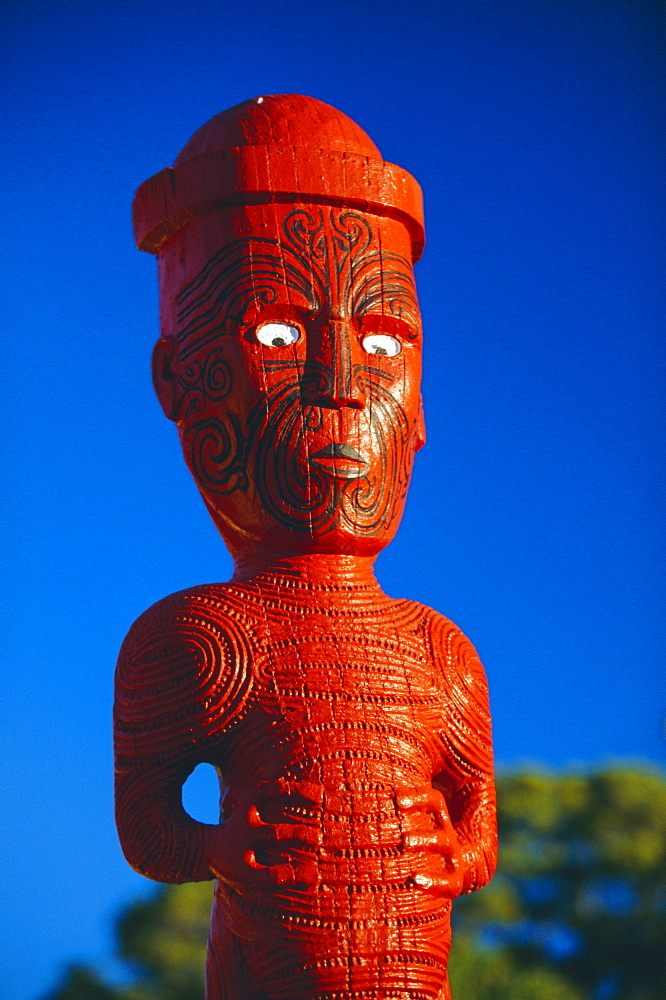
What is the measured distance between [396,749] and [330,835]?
1.33ft

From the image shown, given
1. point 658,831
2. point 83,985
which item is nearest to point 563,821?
point 658,831

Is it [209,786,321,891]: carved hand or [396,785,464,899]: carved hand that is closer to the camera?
[209,786,321,891]: carved hand

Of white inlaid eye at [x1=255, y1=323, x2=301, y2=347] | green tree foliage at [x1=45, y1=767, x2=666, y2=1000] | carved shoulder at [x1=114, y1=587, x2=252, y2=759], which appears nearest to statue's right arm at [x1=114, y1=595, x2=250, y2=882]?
carved shoulder at [x1=114, y1=587, x2=252, y2=759]

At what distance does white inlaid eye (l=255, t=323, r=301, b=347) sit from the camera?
4.76 metres

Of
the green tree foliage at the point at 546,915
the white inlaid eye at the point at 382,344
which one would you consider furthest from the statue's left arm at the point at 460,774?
the green tree foliage at the point at 546,915

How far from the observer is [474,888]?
15.2 ft

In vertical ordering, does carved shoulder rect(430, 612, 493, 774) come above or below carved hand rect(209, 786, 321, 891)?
above

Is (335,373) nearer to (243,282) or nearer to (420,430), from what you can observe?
(243,282)

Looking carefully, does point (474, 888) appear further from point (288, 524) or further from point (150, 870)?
point (288, 524)

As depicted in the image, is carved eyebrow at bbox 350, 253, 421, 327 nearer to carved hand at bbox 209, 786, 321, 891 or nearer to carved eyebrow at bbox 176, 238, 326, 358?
carved eyebrow at bbox 176, 238, 326, 358

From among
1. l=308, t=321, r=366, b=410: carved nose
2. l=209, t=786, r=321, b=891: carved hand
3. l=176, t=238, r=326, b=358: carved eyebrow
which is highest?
l=176, t=238, r=326, b=358: carved eyebrow

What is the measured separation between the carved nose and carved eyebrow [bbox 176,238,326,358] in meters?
0.14

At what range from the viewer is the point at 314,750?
13.8 feet

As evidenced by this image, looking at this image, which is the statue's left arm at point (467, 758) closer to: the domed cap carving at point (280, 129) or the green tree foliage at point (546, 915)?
the domed cap carving at point (280, 129)
